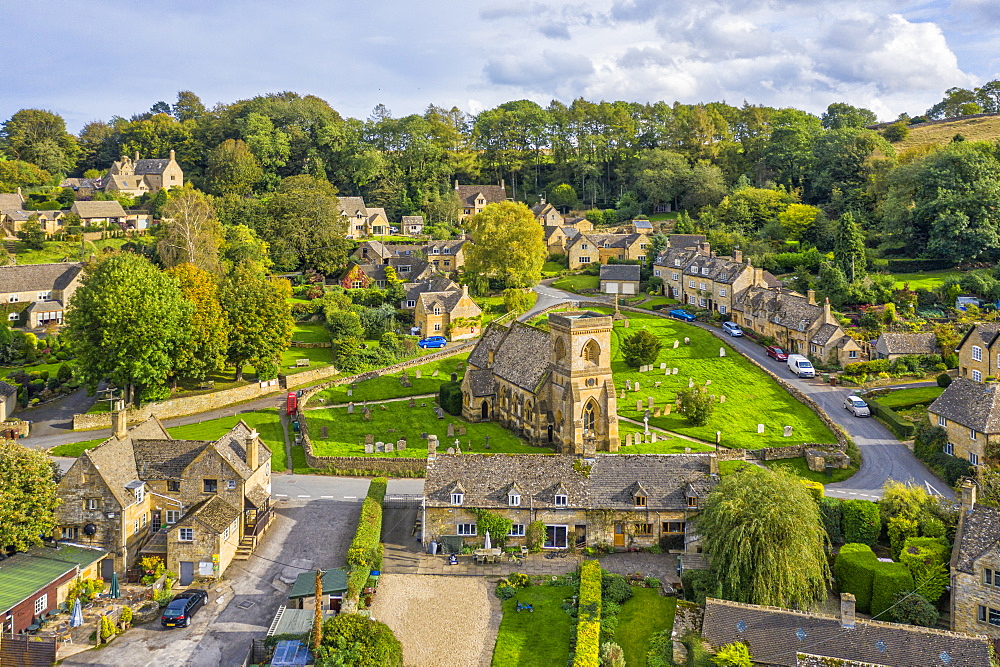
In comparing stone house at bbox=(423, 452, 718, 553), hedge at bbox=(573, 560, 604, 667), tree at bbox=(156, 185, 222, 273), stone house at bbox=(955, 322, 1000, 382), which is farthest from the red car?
tree at bbox=(156, 185, 222, 273)

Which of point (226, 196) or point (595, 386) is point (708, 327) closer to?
point (595, 386)

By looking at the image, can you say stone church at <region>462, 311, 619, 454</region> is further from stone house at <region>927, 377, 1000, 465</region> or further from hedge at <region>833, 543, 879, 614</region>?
stone house at <region>927, 377, 1000, 465</region>

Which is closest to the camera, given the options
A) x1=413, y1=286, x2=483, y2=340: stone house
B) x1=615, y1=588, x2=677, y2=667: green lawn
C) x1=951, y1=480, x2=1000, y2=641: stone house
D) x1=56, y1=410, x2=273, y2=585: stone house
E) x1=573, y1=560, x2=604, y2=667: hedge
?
x1=573, y1=560, x2=604, y2=667: hedge

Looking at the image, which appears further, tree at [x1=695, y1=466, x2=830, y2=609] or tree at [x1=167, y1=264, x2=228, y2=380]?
tree at [x1=167, y1=264, x2=228, y2=380]

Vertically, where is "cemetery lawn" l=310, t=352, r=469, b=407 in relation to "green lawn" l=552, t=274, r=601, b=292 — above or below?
below

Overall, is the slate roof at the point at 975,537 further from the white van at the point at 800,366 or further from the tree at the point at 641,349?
the tree at the point at 641,349

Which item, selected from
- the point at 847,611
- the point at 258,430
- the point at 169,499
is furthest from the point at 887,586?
the point at 258,430

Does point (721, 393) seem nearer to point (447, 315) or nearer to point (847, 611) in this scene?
point (447, 315)

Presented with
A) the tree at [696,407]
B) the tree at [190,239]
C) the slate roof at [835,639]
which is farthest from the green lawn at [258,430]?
the slate roof at [835,639]
